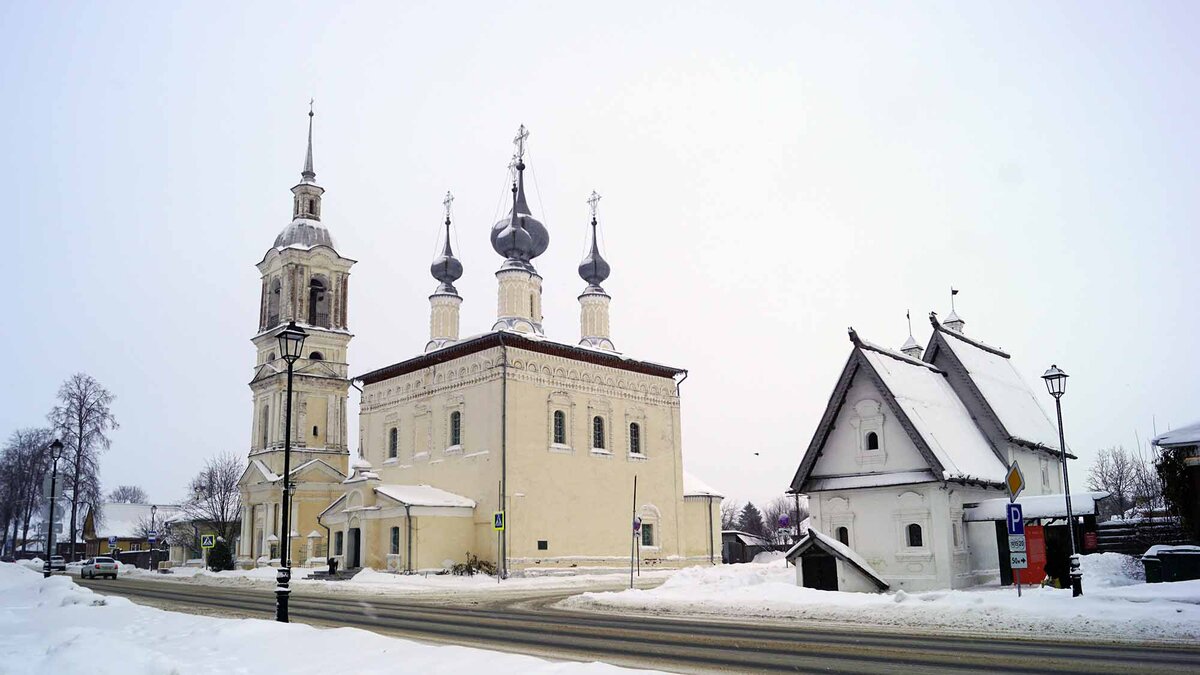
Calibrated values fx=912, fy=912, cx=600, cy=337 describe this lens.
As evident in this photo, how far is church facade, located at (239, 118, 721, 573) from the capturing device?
39562 mm

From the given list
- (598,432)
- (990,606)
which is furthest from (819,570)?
(598,432)

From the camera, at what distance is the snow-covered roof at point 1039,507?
75.5 feet

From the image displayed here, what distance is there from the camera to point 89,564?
41.2m

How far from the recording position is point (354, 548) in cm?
4000

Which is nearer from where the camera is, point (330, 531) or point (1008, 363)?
point (1008, 363)

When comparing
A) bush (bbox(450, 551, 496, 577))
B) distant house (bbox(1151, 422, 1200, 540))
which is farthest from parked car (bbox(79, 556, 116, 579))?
distant house (bbox(1151, 422, 1200, 540))

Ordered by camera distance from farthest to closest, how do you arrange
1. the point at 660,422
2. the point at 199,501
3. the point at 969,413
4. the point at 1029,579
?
1. the point at 199,501
2. the point at 660,422
3. the point at 969,413
4. the point at 1029,579

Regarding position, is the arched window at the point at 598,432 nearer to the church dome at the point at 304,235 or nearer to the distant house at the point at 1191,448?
the church dome at the point at 304,235

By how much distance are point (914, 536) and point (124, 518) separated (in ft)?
298

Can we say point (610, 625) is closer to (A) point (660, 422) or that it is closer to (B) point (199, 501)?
(A) point (660, 422)

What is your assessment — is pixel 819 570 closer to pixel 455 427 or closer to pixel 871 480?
pixel 871 480

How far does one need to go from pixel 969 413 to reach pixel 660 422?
19943mm

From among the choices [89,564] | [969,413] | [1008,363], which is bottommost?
[89,564]

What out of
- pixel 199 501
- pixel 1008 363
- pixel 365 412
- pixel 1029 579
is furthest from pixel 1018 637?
pixel 199 501
